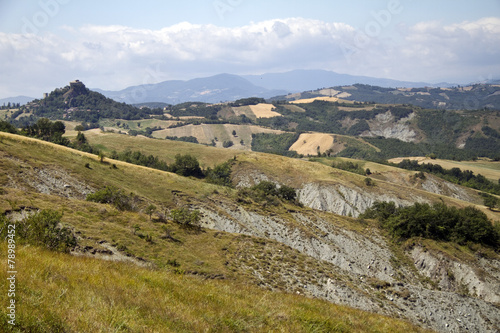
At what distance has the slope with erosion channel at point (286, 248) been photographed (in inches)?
1282

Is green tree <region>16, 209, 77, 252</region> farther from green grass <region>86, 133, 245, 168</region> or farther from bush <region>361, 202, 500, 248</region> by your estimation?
green grass <region>86, 133, 245, 168</region>

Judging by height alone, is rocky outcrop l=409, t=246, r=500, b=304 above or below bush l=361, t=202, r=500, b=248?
below

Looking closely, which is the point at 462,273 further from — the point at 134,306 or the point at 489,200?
the point at 489,200

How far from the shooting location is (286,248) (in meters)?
44.2

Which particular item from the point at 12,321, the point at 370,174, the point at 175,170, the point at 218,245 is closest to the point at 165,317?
the point at 12,321

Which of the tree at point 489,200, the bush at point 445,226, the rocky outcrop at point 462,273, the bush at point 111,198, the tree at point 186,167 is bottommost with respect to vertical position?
the tree at point 489,200

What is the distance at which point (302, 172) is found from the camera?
11700 centimetres

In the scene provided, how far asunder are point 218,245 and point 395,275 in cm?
3478

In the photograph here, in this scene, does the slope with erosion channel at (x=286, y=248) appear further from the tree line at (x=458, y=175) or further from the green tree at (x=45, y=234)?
the tree line at (x=458, y=175)

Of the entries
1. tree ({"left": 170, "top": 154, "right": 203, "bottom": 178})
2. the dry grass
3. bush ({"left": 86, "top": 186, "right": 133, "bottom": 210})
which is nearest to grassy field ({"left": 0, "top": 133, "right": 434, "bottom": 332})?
the dry grass

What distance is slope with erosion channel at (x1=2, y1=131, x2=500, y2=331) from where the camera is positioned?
107ft

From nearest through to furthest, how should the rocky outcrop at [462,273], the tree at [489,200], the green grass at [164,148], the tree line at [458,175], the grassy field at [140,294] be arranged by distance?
the grassy field at [140,294] < the rocky outcrop at [462,273] < the tree at [489,200] < the green grass at [164,148] < the tree line at [458,175]

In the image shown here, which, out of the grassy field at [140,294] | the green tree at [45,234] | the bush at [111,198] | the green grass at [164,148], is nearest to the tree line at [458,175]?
the green grass at [164,148]

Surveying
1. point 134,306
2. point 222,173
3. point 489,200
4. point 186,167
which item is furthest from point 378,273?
point 489,200
